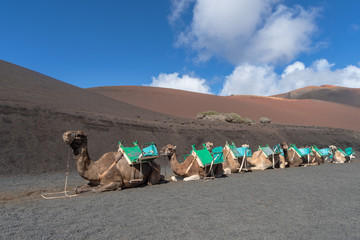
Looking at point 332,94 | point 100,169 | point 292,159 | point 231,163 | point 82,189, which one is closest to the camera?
point 82,189

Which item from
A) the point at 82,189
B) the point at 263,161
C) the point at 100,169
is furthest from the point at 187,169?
the point at 263,161

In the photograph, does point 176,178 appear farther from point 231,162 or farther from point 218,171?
point 231,162

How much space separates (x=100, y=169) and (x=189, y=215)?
12.2 feet

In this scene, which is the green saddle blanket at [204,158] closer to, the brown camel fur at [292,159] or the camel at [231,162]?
the camel at [231,162]

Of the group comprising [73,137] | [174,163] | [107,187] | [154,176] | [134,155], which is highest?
[73,137]

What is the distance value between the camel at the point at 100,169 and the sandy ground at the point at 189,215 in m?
0.45

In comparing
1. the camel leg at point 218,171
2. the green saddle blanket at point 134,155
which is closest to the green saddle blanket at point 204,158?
the camel leg at point 218,171

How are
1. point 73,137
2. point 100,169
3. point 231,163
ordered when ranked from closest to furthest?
point 73,137 → point 100,169 → point 231,163

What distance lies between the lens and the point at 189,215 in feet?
16.4

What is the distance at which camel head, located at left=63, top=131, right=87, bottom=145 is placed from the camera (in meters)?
6.86

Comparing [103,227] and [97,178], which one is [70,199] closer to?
[97,178]

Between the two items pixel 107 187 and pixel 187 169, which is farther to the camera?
pixel 187 169

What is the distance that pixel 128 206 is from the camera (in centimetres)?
568

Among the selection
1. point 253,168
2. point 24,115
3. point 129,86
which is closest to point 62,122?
point 24,115
